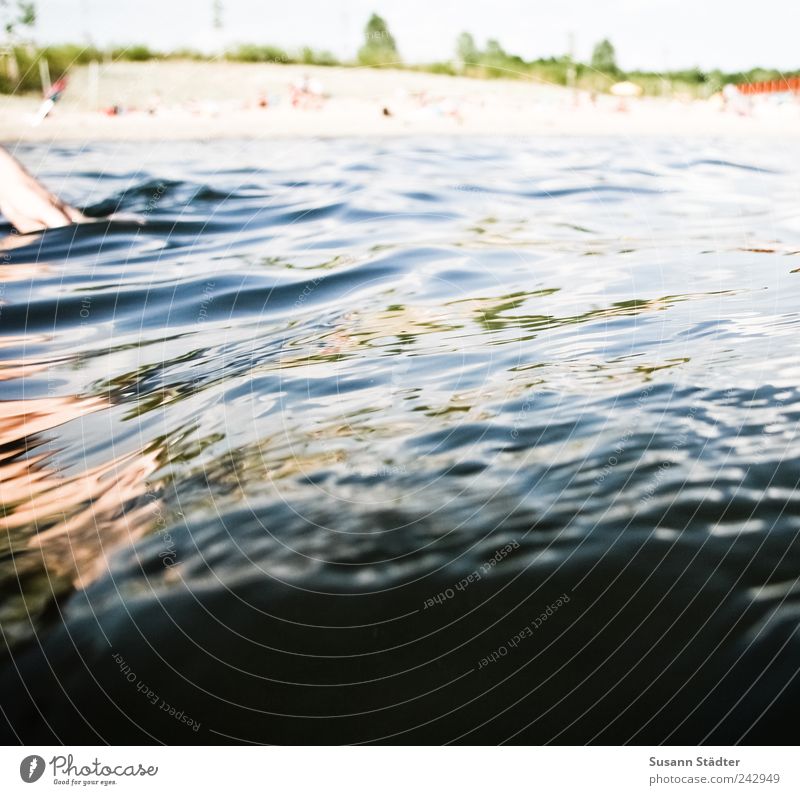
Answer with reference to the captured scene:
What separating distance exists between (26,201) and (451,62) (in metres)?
0.81

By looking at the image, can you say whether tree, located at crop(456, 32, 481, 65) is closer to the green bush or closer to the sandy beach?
the sandy beach

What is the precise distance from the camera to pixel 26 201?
1404mm

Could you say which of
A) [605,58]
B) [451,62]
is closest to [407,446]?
[451,62]

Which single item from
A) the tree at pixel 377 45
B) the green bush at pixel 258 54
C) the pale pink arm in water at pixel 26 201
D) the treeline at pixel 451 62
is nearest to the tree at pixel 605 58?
the treeline at pixel 451 62

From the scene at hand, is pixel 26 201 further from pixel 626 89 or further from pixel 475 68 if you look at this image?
pixel 626 89

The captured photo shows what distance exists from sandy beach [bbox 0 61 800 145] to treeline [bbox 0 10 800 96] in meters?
0.03

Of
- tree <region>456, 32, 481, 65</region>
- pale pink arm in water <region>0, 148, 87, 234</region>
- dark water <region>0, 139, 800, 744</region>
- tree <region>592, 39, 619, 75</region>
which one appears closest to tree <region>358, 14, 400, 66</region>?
tree <region>456, 32, 481, 65</region>

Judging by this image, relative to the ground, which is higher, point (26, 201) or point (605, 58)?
point (605, 58)

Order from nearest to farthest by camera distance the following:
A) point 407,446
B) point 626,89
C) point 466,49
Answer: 1. point 407,446
2. point 466,49
3. point 626,89

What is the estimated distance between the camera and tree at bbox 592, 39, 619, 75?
4.52 ft

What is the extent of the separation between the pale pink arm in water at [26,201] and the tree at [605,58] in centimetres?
100

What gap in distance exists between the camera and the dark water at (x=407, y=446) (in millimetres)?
894

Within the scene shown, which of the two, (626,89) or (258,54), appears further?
(626,89)

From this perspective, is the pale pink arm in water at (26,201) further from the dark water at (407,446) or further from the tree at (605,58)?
the tree at (605,58)
